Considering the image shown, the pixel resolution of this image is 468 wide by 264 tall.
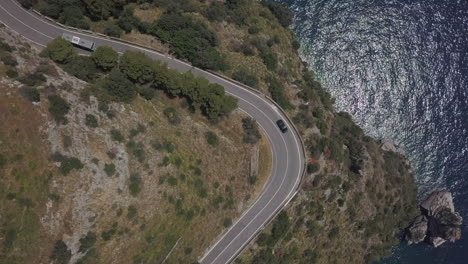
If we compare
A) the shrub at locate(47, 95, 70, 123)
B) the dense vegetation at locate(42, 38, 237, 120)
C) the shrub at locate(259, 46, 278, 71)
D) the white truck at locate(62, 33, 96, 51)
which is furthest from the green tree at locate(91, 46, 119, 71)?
the shrub at locate(259, 46, 278, 71)

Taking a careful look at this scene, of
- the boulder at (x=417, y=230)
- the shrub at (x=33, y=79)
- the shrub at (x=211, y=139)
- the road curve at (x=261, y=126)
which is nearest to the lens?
the shrub at (x=33, y=79)

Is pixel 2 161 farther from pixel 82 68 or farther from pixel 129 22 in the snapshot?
pixel 129 22

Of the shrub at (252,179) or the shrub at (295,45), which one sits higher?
the shrub at (295,45)

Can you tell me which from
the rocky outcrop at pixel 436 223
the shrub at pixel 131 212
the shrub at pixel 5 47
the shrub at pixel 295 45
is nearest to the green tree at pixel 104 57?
the shrub at pixel 5 47

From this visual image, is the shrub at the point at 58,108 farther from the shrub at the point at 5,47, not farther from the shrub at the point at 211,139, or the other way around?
the shrub at the point at 211,139

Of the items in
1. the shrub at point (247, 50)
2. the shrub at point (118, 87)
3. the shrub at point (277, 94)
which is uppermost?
the shrub at point (247, 50)

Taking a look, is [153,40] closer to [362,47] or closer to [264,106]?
[264,106]

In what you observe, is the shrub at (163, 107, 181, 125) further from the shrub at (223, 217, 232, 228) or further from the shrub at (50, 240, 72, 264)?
the shrub at (50, 240, 72, 264)
